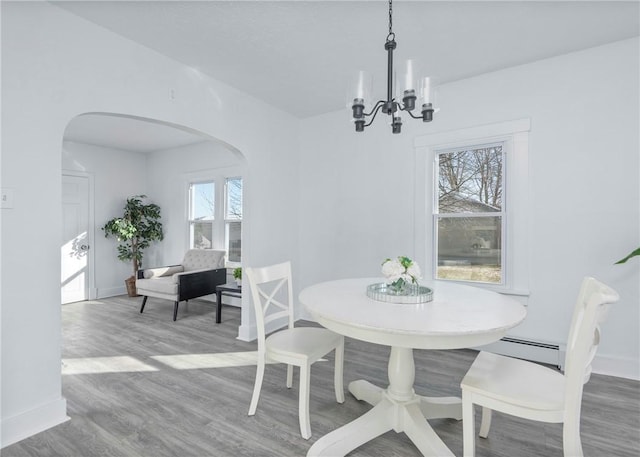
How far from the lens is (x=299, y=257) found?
14.7 feet

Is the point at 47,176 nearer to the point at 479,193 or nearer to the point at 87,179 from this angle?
the point at 479,193

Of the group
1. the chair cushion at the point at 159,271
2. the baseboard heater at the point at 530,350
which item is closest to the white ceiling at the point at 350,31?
the baseboard heater at the point at 530,350

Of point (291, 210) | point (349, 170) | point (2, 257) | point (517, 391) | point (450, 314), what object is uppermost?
point (349, 170)

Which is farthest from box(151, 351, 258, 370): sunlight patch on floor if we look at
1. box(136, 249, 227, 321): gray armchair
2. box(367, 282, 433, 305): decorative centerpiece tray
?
box(367, 282, 433, 305): decorative centerpiece tray

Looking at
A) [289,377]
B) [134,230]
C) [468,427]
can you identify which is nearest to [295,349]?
[289,377]

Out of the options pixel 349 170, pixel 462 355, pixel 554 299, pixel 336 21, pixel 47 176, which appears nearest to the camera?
pixel 47 176

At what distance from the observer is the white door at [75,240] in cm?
544

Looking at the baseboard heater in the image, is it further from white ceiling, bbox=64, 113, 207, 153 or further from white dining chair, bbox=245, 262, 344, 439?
white ceiling, bbox=64, 113, 207, 153

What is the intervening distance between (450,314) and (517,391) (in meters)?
0.41

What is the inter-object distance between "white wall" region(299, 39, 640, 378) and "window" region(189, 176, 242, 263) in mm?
2679

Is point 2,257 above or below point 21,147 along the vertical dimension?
below

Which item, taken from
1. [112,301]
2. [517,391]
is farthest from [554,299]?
[112,301]

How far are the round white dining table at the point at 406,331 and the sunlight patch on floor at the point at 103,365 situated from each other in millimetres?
1892

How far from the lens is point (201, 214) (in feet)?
19.2
